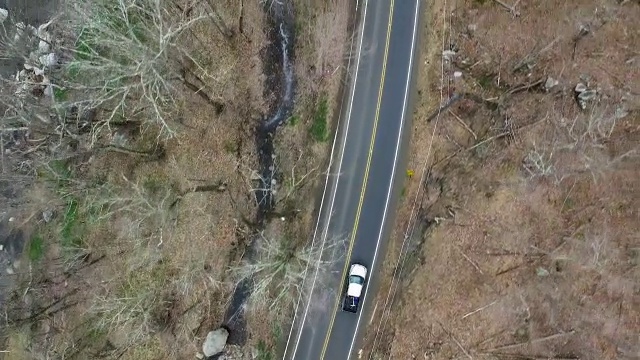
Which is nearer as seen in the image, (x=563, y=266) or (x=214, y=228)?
(x=563, y=266)

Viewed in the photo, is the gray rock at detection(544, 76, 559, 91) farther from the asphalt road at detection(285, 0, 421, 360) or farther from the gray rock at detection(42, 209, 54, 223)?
the gray rock at detection(42, 209, 54, 223)

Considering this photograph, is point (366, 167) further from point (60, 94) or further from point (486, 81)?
point (60, 94)

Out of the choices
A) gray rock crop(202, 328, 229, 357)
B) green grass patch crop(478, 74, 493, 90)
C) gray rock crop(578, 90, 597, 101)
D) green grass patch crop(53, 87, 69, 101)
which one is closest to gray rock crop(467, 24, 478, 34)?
green grass patch crop(478, 74, 493, 90)

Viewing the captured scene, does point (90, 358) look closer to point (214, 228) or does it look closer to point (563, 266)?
point (214, 228)

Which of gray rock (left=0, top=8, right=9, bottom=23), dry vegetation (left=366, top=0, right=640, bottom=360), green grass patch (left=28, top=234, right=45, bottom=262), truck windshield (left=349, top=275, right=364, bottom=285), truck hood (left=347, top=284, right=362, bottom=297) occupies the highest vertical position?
gray rock (left=0, top=8, right=9, bottom=23)

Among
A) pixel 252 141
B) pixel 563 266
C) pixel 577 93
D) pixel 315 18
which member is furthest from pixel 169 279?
pixel 577 93

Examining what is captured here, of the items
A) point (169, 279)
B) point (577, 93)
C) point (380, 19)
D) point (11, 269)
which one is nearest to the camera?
point (577, 93)

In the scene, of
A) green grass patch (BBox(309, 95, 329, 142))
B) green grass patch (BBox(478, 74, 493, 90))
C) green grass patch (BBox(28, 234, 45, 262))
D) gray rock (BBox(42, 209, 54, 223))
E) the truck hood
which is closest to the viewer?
green grass patch (BBox(478, 74, 493, 90))
